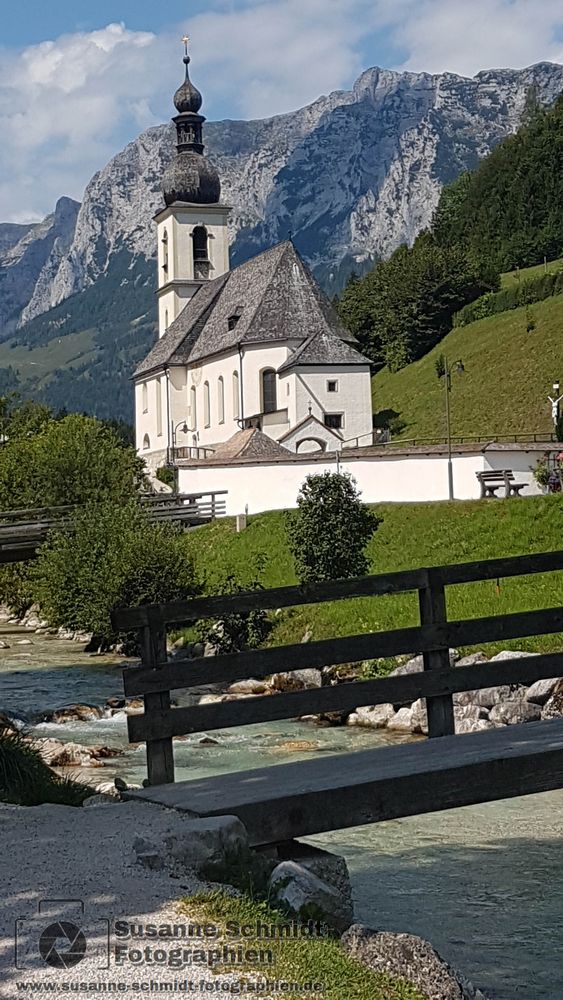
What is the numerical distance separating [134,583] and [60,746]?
50.4 ft

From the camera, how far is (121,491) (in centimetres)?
4444

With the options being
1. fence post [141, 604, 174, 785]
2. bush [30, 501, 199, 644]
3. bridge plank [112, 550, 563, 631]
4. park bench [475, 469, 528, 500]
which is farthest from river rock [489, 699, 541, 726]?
park bench [475, 469, 528, 500]

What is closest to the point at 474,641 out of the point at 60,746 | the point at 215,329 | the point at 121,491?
the point at 60,746

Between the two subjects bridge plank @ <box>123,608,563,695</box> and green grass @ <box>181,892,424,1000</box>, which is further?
bridge plank @ <box>123,608,563,695</box>

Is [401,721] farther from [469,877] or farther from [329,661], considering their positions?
[329,661]

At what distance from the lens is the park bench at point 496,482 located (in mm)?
37188

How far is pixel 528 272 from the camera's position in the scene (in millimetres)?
87062

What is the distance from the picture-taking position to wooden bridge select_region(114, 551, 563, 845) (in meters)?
6.89

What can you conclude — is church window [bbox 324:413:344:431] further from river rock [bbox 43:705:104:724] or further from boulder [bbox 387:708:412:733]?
boulder [bbox 387:708:412:733]

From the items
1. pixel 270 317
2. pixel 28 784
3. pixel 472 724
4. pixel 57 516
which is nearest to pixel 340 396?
pixel 270 317

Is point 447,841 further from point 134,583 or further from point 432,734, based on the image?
point 134,583

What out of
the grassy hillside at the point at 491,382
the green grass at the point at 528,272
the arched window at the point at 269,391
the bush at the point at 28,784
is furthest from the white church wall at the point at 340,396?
the bush at the point at 28,784

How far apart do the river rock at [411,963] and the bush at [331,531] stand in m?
23.7

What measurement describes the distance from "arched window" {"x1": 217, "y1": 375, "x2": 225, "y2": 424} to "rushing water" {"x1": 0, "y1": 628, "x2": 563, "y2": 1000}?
5298 cm
